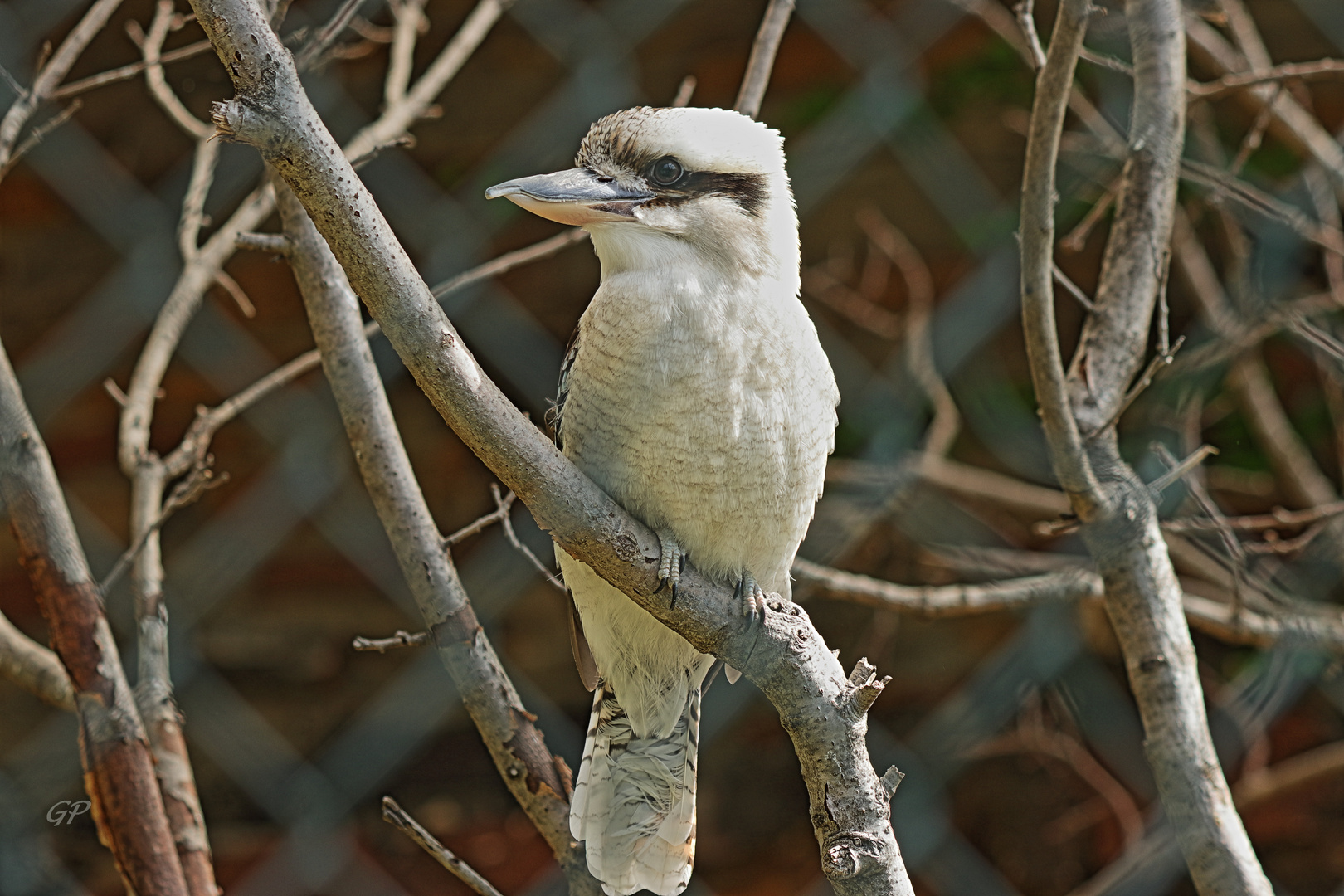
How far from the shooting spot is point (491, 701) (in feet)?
3.69

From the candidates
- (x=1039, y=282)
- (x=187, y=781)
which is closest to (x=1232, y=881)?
(x=1039, y=282)

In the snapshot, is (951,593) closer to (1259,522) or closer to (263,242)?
(1259,522)

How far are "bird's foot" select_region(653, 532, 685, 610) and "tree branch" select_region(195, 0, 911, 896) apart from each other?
11 millimetres

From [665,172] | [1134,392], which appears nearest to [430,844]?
[665,172]

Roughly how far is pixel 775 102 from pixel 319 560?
1193mm

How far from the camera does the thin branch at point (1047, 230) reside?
1114mm

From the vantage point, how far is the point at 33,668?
1.20m

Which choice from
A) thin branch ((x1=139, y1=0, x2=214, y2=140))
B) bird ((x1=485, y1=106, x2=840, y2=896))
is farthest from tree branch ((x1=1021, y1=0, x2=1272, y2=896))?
thin branch ((x1=139, y1=0, x2=214, y2=140))

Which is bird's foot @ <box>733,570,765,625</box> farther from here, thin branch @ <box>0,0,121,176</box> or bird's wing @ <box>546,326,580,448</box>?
thin branch @ <box>0,0,121,176</box>

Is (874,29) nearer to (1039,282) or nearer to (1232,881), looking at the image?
(1039,282)

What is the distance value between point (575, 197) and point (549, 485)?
36cm

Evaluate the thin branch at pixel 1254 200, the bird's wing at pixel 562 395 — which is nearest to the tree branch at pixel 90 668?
the bird's wing at pixel 562 395

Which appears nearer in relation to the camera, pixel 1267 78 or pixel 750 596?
pixel 750 596

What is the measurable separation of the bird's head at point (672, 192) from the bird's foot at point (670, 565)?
272 mm
